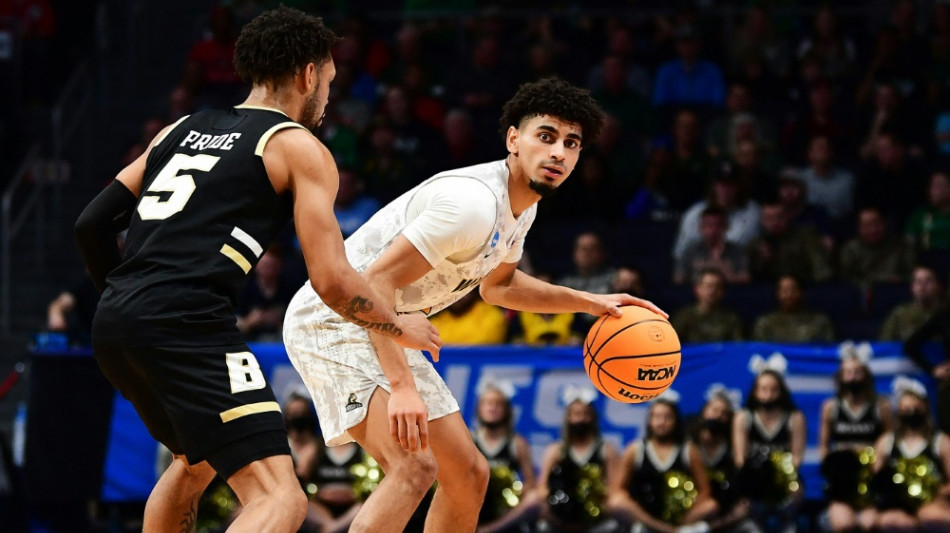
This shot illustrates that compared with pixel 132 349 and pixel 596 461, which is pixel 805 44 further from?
pixel 132 349

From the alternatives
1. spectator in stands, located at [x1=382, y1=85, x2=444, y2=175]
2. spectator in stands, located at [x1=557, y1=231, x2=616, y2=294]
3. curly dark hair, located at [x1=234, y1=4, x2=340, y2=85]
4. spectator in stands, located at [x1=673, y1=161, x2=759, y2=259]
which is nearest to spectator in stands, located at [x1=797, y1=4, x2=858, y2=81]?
spectator in stands, located at [x1=673, y1=161, x2=759, y2=259]

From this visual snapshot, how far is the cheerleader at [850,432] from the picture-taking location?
9414 millimetres

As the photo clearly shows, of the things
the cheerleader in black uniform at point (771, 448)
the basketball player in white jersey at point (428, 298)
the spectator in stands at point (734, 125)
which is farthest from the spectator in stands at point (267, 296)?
the basketball player in white jersey at point (428, 298)

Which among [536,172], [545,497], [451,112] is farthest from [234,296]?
[451,112]

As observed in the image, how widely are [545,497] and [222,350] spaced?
537 centimetres

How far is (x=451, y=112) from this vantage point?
12.7 meters

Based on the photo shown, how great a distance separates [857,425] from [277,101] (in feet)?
19.7

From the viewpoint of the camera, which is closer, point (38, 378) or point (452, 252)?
point (452, 252)

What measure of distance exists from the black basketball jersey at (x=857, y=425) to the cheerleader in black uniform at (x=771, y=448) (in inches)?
9.9

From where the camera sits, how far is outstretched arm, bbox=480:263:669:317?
19.8 ft

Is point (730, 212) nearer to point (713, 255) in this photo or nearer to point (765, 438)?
point (713, 255)

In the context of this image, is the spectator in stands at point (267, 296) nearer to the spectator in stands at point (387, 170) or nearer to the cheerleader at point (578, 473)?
the spectator in stands at point (387, 170)

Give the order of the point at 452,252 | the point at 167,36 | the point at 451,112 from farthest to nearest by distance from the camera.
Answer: the point at 167,36 < the point at 451,112 < the point at 452,252

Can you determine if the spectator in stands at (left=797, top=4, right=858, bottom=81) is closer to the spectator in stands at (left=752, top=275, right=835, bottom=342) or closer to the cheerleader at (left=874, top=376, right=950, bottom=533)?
the spectator in stands at (left=752, top=275, right=835, bottom=342)
